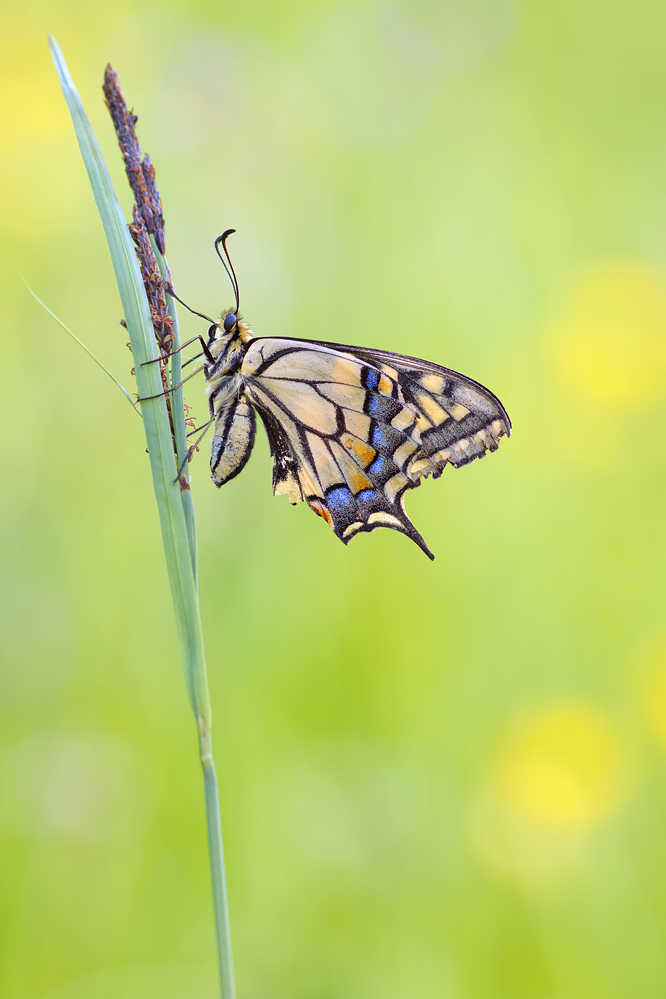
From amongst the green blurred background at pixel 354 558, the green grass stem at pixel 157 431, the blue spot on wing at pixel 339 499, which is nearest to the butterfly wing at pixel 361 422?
the blue spot on wing at pixel 339 499

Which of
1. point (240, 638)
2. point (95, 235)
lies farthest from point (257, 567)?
point (95, 235)

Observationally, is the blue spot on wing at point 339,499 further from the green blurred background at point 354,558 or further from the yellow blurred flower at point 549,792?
the yellow blurred flower at point 549,792

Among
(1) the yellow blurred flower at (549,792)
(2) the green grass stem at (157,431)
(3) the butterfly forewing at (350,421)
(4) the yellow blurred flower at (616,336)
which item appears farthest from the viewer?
(4) the yellow blurred flower at (616,336)

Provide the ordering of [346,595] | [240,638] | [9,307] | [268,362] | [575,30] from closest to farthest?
[268,362] → [240,638] → [346,595] → [9,307] → [575,30]

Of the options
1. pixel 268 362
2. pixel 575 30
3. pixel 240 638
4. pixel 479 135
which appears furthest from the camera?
pixel 575 30

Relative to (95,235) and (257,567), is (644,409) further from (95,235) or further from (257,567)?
(95,235)

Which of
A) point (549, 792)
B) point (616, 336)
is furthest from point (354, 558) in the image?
point (616, 336)

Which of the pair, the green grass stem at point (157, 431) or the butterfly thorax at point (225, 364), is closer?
the green grass stem at point (157, 431)

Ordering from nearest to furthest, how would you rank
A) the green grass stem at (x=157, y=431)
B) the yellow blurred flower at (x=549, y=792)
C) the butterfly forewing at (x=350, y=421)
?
the green grass stem at (x=157, y=431)
the butterfly forewing at (x=350, y=421)
the yellow blurred flower at (x=549, y=792)
